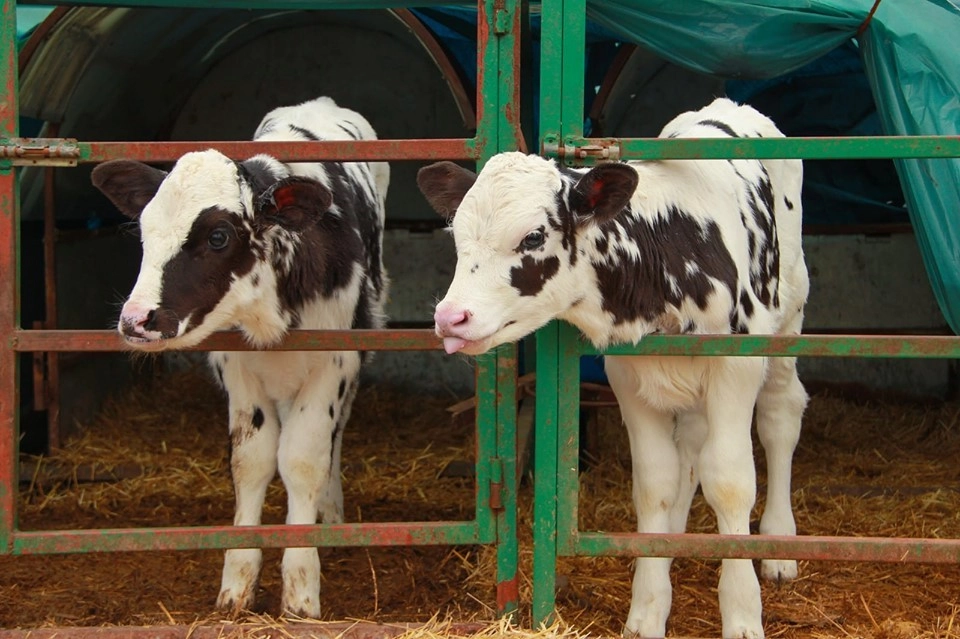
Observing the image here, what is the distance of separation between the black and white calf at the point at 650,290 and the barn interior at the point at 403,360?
63 centimetres

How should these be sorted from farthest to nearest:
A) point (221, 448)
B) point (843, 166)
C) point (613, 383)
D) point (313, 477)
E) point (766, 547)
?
point (843, 166) → point (221, 448) → point (313, 477) → point (613, 383) → point (766, 547)

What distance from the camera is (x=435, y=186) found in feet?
13.6

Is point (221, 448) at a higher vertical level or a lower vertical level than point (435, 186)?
lower

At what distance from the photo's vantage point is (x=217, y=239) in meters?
4.25

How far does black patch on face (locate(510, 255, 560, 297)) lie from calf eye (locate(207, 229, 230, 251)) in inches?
45.3

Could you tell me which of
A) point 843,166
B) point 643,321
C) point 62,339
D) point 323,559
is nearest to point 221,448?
point 323,559

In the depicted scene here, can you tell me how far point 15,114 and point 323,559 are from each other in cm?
249

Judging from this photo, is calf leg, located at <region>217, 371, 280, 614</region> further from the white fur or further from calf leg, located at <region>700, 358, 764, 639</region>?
calf leg, located at <region>700, 358, 764, 639</region>

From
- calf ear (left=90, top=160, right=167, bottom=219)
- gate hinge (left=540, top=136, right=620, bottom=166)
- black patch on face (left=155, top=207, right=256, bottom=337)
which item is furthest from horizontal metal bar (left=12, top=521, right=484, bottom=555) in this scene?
gate hinge (left=540, top=136, right=620, bottom=166)

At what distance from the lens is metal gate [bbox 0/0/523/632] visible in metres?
3.99

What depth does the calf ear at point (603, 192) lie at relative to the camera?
3.81 m

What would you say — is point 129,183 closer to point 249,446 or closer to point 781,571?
point 249,446

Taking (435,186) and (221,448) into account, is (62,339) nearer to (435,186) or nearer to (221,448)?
(435,186)

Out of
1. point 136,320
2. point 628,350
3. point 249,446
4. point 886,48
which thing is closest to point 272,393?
point 249,446
